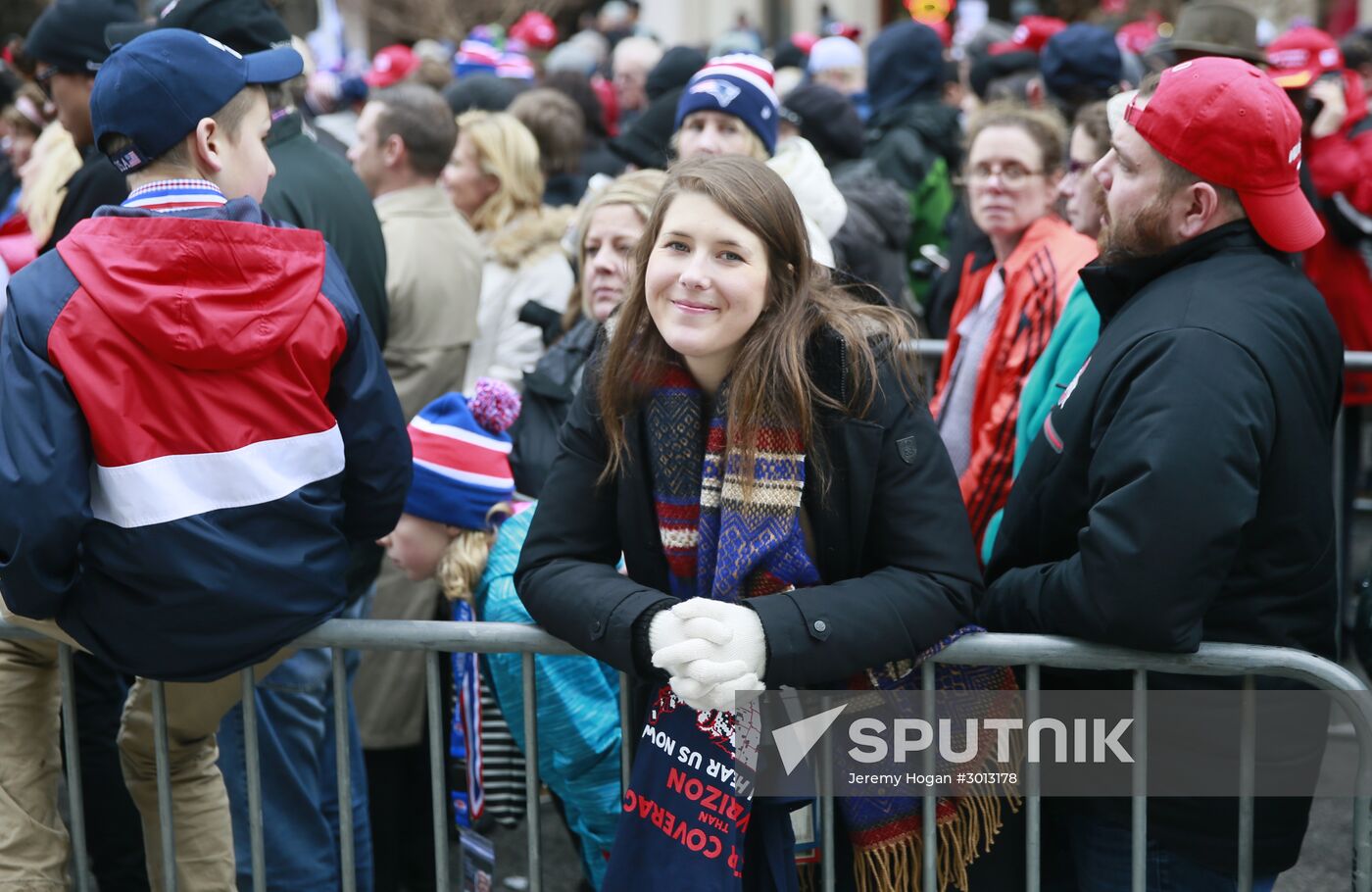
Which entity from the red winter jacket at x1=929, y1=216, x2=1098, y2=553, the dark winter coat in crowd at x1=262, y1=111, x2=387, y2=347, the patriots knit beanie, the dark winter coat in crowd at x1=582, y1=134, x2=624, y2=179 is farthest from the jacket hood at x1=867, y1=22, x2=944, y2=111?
the dark winter coat in crowd at x1=262, y1=111, x2=387, y2=347

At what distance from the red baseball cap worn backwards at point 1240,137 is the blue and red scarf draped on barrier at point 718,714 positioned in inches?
37.1

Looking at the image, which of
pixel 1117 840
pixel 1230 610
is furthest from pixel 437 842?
pixel 1230 610

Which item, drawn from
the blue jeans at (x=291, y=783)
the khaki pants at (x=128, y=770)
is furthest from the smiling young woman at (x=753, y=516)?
the blue jeans at (x=291, y=783)

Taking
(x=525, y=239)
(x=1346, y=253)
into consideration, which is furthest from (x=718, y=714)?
(x=1346, y=253)

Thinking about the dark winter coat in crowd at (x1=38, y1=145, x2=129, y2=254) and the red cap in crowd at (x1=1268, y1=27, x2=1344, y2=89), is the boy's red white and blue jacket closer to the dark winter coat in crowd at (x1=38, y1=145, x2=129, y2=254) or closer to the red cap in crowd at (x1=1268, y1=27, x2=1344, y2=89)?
the dark winter coat in crowd at (x1=38, y1=145, x2=129, y2=254)

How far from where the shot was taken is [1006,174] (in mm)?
4305

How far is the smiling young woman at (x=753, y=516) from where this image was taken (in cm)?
257

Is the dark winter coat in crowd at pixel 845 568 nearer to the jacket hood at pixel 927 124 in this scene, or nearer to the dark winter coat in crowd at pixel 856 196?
the dark winter coat in crowd at pixel 856 196

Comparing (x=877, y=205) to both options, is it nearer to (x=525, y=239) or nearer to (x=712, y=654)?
(x=525, y=239)

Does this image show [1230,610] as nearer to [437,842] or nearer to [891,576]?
[891,576]

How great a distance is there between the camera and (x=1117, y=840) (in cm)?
280

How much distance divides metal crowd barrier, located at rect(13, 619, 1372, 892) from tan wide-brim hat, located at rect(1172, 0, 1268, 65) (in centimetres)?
342

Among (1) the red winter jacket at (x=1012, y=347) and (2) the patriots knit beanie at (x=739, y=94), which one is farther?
(2) the patriots knit beanie at (x=739, y=94)

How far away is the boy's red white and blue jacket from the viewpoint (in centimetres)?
262
